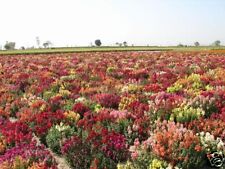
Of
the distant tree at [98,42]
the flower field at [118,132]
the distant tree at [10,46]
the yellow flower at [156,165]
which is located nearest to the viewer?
the yellow flower at [156,165]

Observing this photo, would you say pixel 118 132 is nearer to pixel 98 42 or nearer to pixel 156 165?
pixel 156 165

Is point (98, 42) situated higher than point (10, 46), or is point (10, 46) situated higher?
point (98, 42)

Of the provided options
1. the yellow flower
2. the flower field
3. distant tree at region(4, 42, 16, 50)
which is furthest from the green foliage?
distant tree at region(4, 42, 16, 50)

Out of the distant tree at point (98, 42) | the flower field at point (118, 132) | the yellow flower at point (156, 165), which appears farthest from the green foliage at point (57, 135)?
the distant tree at point (98, 42)

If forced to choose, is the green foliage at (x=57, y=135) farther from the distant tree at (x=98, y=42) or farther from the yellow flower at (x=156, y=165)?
the distant tree at (x=98, y=42)

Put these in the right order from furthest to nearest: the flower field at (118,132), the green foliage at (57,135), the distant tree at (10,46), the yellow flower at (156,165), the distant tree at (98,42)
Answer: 1. the distant tree at (10,46)
2. the distant tree at (98,42)
3. the green foliage at (57,135)
4. the flower field at (118,132)
5. the yellow flower at (156,165)

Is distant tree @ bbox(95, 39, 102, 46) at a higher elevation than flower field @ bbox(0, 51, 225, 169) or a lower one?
lower

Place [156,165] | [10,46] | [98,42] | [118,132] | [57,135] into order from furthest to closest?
[10,46]
[98,42]
[118,132]
[57,135]
[156,165]

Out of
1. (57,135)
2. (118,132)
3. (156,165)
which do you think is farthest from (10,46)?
(156,165)

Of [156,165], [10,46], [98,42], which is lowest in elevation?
[10,46]

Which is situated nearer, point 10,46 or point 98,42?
point 98,42

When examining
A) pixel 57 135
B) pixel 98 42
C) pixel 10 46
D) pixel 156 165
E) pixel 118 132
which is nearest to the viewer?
pixel 156 165

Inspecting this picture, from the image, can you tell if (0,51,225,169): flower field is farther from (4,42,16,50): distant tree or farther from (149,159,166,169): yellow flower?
(4,42,16,50): distant tree

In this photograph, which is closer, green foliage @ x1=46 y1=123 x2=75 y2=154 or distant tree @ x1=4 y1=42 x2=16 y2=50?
green foliage @ x1=46 y1=123 x2=75 y2=154
